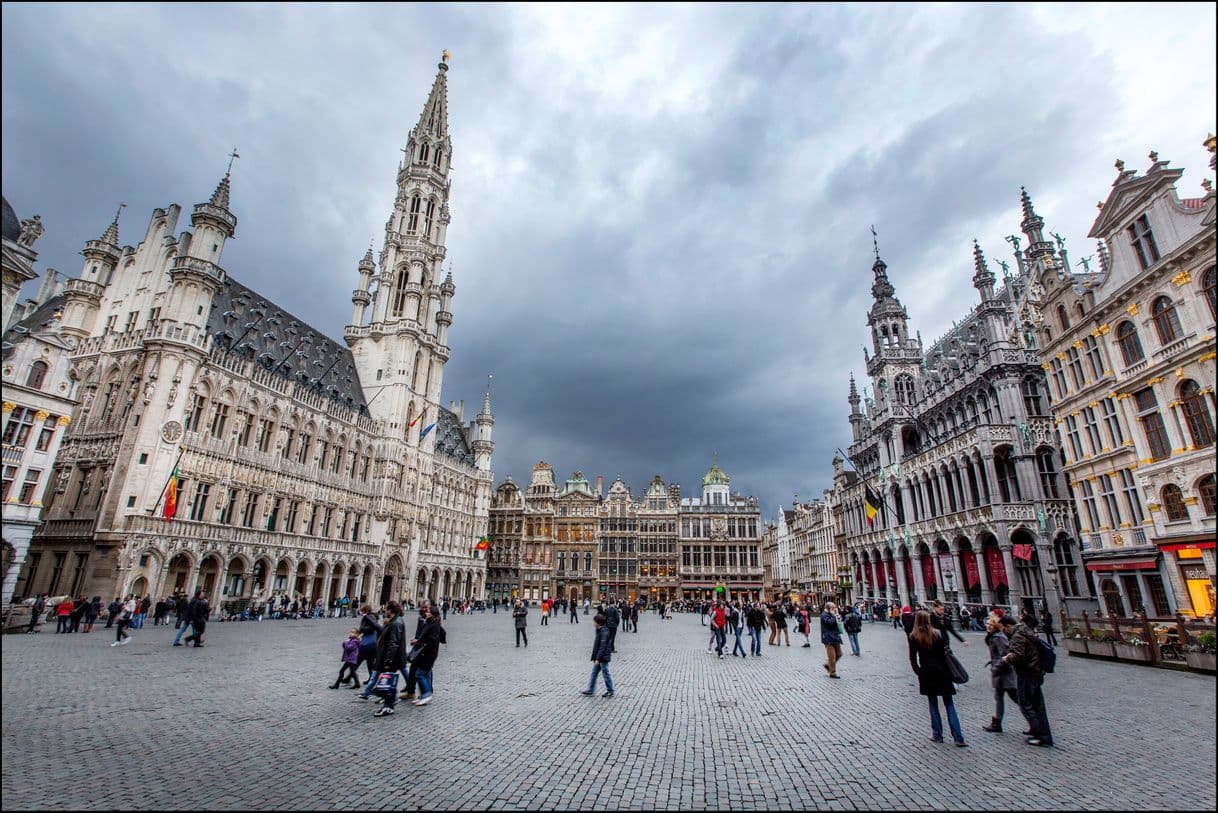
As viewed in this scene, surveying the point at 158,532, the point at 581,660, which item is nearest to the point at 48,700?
the point at 581,660

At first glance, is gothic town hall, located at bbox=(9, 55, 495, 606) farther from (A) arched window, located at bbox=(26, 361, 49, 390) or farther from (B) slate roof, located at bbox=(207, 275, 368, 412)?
(A) arched window, located at bbox=(26, 361, 49, 390)

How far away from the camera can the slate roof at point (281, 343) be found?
142 feet

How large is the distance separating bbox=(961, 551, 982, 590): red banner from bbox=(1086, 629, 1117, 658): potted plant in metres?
28.2

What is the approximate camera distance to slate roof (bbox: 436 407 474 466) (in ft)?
240

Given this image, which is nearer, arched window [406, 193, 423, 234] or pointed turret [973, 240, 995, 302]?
pointed turret [973, 240, 995, 302]

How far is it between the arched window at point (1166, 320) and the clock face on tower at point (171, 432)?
43.7 m

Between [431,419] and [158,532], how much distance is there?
3298 centimetres

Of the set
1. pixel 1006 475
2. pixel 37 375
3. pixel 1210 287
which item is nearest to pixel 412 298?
pixel 37 375

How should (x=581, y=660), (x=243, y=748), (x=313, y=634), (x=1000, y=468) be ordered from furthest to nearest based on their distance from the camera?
1. (x=1000, y=468)
2. (x=313, y=634)
3. (x=581, y=660)
4. (x=243, y=748)

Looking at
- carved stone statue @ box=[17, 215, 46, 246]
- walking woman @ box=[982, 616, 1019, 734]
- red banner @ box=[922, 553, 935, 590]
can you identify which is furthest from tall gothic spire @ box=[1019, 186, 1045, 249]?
carved stone statue @ box=[17, 215, 46, 246]

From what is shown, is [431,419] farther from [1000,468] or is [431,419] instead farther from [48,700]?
[48,700]

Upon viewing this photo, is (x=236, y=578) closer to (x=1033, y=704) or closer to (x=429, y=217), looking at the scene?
(x=1033, y=704)

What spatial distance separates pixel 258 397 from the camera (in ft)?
139

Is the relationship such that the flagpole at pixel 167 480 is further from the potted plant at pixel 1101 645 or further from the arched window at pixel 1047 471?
the arched window at pixel 1047 471
